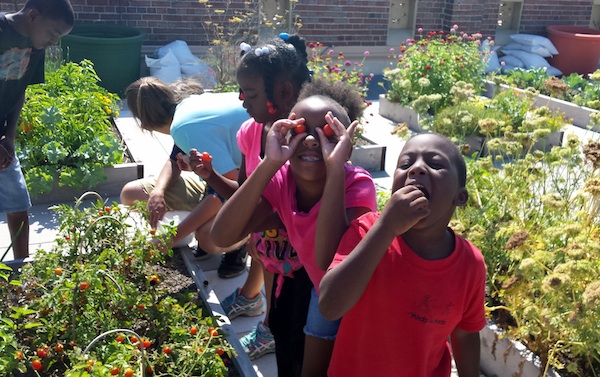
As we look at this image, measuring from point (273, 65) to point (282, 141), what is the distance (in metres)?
0.79

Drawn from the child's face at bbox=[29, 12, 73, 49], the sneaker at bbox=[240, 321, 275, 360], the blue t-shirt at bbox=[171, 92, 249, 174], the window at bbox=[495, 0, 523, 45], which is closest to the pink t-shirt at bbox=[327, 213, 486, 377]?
the sneaker at bbox=[240, 321, 275, 360]

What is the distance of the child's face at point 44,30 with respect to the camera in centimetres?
345

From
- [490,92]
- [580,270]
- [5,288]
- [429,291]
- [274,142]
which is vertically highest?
[274,142]

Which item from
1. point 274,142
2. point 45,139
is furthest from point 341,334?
point 45,139

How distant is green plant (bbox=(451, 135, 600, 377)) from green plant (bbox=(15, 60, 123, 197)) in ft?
8.95

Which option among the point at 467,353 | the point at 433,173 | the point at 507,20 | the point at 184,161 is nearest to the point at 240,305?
the point at 184,161

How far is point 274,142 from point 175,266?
5.89 ft

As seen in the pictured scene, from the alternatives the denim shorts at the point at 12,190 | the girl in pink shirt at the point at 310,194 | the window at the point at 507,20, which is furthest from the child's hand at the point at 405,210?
the window at the point at 507,20

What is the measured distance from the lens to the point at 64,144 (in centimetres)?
494

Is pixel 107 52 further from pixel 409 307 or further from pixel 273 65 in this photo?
pixel 409 307

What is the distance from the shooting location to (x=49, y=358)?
2.50 metres

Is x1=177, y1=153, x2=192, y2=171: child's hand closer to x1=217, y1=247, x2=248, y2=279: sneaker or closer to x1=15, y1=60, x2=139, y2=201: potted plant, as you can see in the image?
x1=217, y1=247, x2=248, y2=279: sneaker

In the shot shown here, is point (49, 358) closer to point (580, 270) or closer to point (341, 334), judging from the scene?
point (341, 334)

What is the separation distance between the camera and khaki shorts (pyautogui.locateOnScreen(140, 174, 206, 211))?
3828mm
